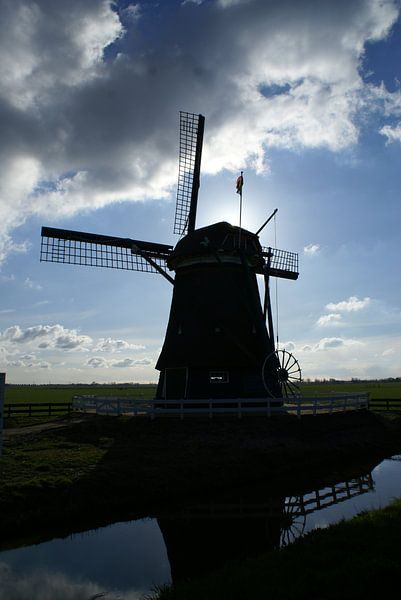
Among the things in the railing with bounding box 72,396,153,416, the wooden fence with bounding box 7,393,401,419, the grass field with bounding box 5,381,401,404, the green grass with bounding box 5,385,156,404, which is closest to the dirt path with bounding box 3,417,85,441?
the railing with bounding box 72,396,153,416

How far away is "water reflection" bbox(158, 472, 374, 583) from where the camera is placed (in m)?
9.41

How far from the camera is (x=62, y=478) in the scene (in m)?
12.9

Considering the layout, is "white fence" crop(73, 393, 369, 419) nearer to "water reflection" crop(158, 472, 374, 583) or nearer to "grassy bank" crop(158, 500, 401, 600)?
"water reflection" crop(158, 472, 374, 583)

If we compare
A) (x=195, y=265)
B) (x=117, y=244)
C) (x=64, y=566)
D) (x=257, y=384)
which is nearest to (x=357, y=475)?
(x=257, y=384)

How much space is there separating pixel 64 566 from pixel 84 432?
34.0 ft

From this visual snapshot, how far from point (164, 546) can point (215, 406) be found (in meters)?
13.0

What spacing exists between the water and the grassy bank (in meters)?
1.46

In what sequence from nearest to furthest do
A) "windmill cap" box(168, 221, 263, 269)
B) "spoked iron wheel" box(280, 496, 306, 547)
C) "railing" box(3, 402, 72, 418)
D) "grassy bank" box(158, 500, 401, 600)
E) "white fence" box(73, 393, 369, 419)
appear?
"grassy bank" box(158, 500, 401, 600) → "spoked iron wheel" box(280, 496, 306, 547) → "white fence" box(73, 393, 369, 419) → "windmill cap" box(168, 221, 263, 269) → "railing" box(3, 402, 72, 418)

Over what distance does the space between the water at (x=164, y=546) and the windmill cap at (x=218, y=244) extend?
1337 centimetres

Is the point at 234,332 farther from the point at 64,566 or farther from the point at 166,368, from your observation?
the point at 64,566

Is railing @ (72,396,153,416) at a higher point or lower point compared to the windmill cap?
lower

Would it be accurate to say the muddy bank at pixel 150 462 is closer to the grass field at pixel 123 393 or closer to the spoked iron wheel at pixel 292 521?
the spoked iron wheel at pixel 292 521

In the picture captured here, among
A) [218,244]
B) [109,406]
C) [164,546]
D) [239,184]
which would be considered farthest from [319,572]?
[239,184]

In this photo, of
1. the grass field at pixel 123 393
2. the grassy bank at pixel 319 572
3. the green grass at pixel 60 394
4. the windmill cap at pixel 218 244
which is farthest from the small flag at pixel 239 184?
the grassy bank at pixel 319 572
